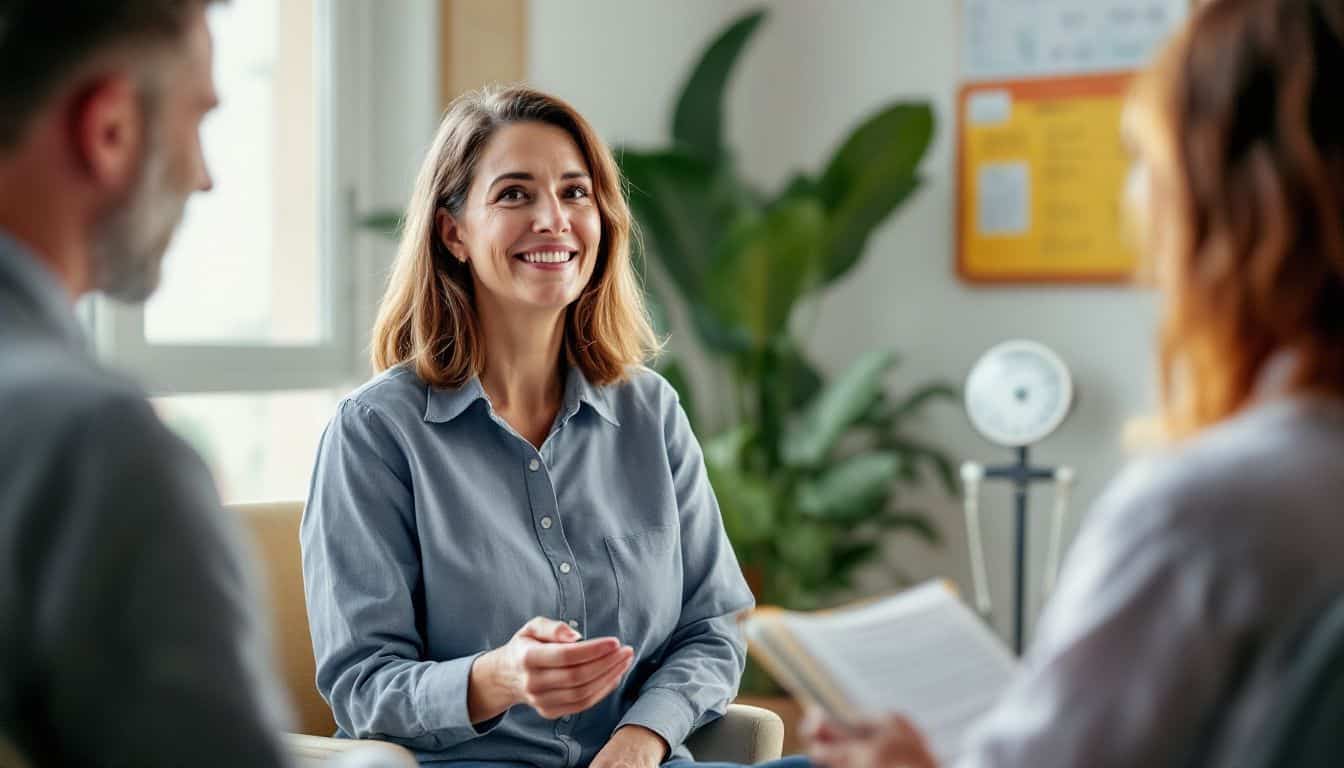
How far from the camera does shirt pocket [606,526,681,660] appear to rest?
194 centimetres

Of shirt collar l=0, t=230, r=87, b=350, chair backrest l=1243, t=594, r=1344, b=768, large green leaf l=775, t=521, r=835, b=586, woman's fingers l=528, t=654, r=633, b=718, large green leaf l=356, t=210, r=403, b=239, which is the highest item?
large green leaf l=356, t=210, r=403, b=239

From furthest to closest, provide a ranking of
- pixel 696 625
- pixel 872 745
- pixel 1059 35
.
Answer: pixel 1059 35 → pixel 696 625 → pixel 872 745

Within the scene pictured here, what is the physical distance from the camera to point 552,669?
1.61 meters

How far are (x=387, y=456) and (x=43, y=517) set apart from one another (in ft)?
3.66

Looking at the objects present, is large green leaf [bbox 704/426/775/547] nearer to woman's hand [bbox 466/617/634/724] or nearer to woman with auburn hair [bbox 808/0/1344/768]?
woman's hand [bbox 466/617/634/724]

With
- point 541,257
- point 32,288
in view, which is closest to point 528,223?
point 541,257

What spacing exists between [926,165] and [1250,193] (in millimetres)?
3587

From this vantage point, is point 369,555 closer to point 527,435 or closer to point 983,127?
point 527,435

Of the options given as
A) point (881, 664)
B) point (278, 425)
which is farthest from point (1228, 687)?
point (278, 425)

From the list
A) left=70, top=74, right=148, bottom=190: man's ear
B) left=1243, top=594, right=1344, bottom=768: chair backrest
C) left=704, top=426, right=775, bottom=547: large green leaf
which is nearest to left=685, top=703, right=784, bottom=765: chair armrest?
left=1243, top=594, right=1344, bottom=768: chair backrest

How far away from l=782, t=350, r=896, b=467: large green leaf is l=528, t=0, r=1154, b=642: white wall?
1.36 ft

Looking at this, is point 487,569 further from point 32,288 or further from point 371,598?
point 32,288

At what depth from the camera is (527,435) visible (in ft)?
6.63

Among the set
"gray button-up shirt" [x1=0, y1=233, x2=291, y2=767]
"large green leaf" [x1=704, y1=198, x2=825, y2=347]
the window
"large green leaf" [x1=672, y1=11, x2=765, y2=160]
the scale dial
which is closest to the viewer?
"gray button-up shirt" [x1=0, y1=233, x2=291, y2=767]
